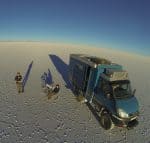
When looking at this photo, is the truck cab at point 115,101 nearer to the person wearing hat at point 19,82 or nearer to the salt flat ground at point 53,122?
the salt flat ground at point 53,122

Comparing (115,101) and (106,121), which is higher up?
(115,101)

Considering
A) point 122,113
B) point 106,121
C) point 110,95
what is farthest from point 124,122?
point 110,95

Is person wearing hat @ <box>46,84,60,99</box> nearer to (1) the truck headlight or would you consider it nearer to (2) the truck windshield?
(2) the truck windshield

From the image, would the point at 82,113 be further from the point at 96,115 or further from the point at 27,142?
the point at 27,142

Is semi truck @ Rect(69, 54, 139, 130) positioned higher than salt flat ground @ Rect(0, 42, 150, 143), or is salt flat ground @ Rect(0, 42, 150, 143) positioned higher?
semi truck @ Rect(69, 54, 139, 130)

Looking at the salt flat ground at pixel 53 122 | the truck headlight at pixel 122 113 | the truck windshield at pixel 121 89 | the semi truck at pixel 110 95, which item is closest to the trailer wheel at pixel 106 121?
the semi truck at pixel 110 95

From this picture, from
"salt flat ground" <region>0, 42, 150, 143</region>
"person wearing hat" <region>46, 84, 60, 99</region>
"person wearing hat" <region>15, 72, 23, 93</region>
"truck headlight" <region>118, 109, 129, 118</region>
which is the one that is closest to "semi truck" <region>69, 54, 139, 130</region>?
"truck headlight" <region>118, 109, 129, 118</region>

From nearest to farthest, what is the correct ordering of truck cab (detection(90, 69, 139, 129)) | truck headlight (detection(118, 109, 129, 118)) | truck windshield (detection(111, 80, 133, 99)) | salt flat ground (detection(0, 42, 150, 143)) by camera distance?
salt flat ground (detection(0, 42, 150, 143)), truck headlight (detection(118, 109, 129, 118)), truck cab (detection(90, 69, 139, 129)), truck windshield (detection(111, 80, 133, 99))

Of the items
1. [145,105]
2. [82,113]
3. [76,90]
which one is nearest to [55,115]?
[82,113]

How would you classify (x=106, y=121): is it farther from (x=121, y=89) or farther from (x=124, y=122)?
(x=121, y=89)
